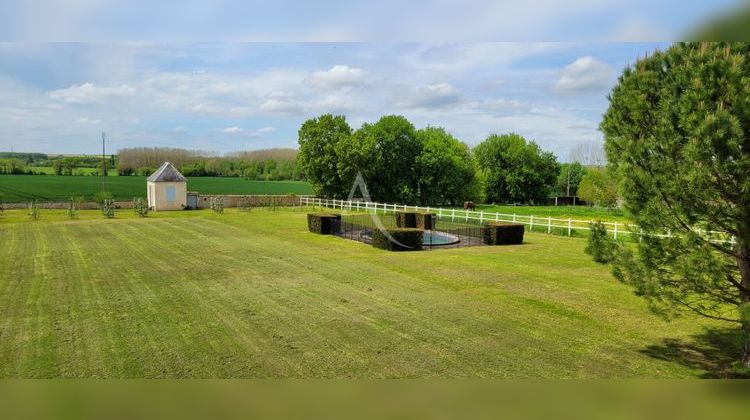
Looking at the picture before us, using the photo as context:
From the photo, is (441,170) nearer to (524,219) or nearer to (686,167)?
(524,219)

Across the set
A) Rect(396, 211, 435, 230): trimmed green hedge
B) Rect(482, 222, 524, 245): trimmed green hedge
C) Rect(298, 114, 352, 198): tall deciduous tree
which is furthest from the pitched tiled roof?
Rect(482, 222, 524, 245): trimmed green hedge

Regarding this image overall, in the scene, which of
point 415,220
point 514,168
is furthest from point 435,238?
point 514,168

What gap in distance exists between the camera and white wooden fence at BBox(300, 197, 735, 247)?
585 centimetres

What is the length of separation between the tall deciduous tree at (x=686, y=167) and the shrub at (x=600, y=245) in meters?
0.19

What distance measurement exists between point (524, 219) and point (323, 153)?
21596 mm

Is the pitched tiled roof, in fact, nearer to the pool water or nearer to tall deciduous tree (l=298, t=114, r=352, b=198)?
tall deciduous tree (l=298, t=114, r=352, b=198)

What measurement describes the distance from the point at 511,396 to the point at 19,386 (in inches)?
132

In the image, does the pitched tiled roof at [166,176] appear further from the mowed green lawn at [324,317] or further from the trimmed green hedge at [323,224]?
the mowed green lawn at [324,317]

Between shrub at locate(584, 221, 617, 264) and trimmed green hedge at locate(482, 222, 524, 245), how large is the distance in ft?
39.2

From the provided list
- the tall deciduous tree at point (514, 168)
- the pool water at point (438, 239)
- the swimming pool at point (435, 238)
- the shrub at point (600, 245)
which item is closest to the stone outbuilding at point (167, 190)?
the swimming pool at point (435, 238)

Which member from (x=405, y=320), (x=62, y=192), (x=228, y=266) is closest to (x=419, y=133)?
(x=62, y=192)

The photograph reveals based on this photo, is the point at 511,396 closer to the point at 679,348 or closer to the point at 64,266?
the point at 679,348

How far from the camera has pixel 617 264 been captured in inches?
241

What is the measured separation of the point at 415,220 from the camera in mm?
23062
